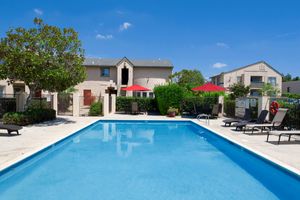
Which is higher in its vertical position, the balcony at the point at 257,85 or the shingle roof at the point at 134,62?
the shingle roof at the point at 134,62

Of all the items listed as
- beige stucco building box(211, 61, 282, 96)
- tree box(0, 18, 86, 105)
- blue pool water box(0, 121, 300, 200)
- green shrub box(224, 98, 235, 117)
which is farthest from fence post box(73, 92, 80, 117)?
beige stucco building box(211, 61, 282, 96)

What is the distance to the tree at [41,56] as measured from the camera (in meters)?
14.4

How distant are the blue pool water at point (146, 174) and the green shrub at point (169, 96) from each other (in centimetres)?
1106

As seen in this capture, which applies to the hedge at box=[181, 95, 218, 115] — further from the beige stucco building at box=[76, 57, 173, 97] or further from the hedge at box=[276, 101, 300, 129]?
the beige stucco building at box=[76, 57, 173, 97]

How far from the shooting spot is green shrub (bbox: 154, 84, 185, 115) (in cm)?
2305

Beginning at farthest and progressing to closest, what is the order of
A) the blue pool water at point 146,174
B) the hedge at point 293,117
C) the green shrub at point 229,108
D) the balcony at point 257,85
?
the balcony at point 257,85 → the green shrub at point 229,108 → the hedge at point 293,117 → the blue pool water at point 146,174

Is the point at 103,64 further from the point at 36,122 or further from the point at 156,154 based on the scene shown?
the point at 156,154

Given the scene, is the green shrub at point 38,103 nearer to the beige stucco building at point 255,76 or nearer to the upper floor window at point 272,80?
the beige stucco building at point 255,76

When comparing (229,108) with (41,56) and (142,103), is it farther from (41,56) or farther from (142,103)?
(41,56)

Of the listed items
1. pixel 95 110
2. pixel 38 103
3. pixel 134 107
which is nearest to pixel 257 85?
pixel 134 107

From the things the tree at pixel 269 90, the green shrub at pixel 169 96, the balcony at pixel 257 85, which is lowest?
the green shrub at pixel 169 96

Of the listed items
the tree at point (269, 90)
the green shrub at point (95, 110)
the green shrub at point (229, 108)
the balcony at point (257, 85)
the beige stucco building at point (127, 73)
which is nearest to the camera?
the green shrub at point (229, 108)

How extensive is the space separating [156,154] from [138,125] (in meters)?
8.92

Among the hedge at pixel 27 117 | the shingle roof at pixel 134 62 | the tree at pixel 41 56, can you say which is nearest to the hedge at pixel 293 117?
the tree at pixel 41 56
